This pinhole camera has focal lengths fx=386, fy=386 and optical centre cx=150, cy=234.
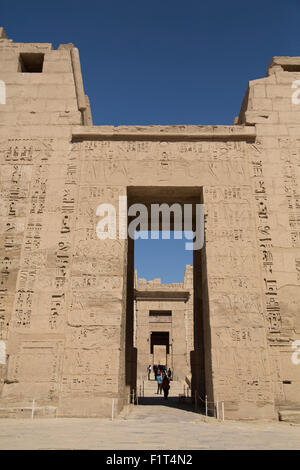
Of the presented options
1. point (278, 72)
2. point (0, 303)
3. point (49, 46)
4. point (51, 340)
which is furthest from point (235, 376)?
point (49, 46)

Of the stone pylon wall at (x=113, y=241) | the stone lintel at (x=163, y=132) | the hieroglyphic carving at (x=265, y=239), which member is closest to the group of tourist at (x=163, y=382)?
the stone pylon wall at (x=113, y=241)

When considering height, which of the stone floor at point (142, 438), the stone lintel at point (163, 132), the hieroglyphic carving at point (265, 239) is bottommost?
the stone floor at point (142, 438)

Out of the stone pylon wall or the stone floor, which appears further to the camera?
the stone pylon wall

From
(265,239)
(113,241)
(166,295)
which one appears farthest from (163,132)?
(166,295)

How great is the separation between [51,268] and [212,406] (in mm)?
3808

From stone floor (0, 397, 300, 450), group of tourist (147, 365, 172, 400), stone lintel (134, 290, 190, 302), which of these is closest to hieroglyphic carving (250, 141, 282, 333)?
stone floor (0, 397, 300, 450)

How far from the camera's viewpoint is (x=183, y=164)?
8156mm

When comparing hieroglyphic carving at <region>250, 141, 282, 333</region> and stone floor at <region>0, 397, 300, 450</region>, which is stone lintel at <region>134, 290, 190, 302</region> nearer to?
hieroglyphic carving at <region>250, 141, 282, 333</region>

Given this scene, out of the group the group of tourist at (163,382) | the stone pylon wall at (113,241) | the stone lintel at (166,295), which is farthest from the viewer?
the stone lintel at (166,295)

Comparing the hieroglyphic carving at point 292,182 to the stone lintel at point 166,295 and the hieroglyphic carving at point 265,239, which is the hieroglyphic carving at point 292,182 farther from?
the stone lintel at point 166,295

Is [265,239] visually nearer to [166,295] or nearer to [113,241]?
[113,241]

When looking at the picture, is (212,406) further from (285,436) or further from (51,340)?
(51,340)

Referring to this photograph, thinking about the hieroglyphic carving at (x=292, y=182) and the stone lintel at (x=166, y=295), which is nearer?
the hieroglyphic carving at (x=292, y=182)

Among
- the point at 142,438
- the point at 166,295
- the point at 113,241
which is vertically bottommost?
the point at 142,438
